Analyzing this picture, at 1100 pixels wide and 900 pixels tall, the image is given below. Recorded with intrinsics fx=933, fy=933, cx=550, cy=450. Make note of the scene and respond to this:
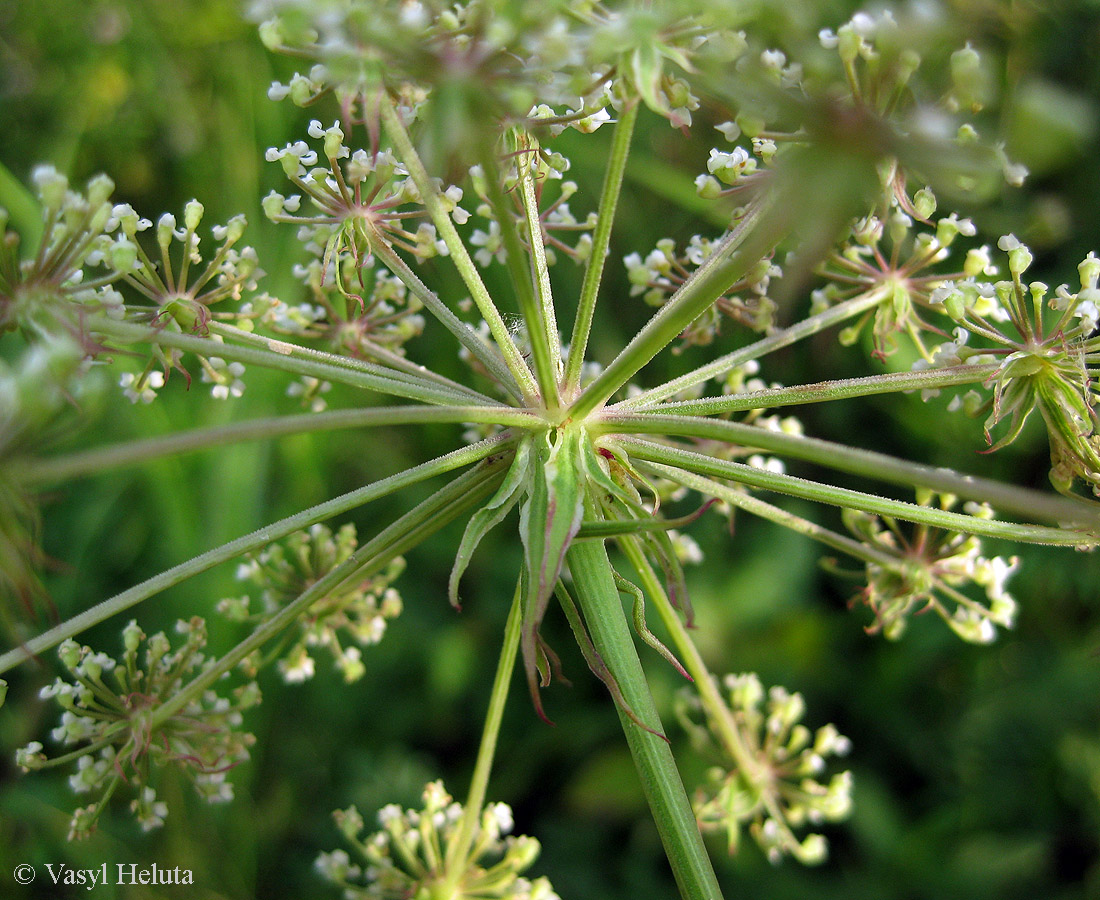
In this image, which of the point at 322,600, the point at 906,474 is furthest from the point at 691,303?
the point at 322,600

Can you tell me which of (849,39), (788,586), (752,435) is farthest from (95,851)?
A: (849,39)

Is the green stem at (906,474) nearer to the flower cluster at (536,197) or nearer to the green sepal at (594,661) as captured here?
the green sepal at (594,661)

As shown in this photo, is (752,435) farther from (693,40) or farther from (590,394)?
(693,40)

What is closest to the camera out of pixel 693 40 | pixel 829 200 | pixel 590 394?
pixel 829 200

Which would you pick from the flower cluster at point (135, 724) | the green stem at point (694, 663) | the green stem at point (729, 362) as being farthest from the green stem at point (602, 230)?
the flower cluster at point (135, 724)

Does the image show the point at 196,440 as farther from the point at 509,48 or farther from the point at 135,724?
the point at 135,724
